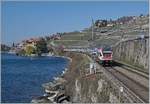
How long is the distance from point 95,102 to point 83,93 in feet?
22.7

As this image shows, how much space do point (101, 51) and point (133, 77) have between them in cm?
1423

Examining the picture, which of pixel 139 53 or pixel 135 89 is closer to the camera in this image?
pixel 135 89

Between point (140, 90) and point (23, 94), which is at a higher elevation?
point (140, 90)

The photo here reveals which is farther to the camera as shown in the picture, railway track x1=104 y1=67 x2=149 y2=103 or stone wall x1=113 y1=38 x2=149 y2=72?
stone wall x1=113 y1=38 x2=149 y2=72

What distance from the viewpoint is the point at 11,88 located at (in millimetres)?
64062

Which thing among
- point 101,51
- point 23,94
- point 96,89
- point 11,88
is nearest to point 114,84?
point 96,89

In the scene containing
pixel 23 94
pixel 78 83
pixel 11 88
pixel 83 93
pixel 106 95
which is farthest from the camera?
pixel 11 88

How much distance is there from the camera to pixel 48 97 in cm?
4622

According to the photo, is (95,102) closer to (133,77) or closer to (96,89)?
(96,89)

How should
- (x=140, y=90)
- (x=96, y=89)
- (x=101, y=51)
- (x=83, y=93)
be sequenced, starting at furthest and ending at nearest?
(x=101, y=51), (x=83, y=93), (x=96, y=89), (x=140, y=90)

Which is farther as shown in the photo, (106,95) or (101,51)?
(101,51)

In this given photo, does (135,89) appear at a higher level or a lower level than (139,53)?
lower

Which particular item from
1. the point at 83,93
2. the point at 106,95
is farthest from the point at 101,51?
the point at 106,95

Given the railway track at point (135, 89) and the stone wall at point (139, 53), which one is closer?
the railway track at point (135, 89)
